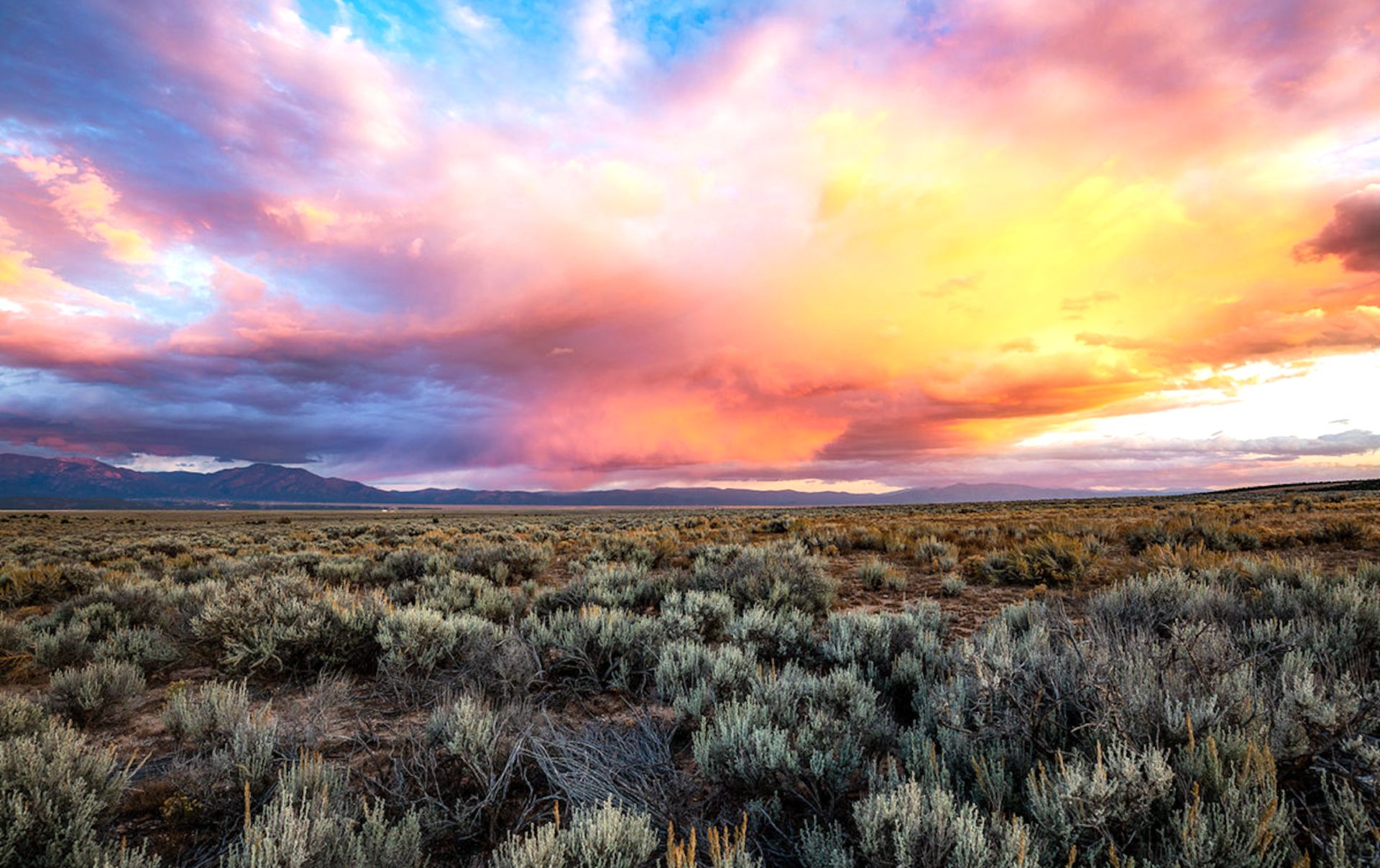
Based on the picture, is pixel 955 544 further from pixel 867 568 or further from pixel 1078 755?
pixel 1078 755

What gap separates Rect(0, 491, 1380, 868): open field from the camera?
8.25ft

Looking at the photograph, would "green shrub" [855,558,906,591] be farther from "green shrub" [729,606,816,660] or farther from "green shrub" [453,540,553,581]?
"green shrub" [453,540,553,581]

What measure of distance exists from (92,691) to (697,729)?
17.8 ft

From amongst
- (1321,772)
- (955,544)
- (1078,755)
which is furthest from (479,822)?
(955,544)

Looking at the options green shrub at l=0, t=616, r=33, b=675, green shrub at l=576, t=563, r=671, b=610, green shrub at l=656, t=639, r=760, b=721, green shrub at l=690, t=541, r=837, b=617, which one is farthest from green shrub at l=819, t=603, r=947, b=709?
green shrub at l=0, t=616, r=33, b=675

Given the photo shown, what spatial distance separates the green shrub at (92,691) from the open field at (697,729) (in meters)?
0.02

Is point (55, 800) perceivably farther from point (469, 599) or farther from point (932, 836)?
point (469, 599)

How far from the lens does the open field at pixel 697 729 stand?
99.0 inches

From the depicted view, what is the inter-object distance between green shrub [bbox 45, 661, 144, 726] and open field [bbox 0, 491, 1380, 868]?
0.08 ft

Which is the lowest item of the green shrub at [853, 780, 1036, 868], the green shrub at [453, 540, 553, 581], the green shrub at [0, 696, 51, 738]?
the green shrub at [453, 540, 553, 581]

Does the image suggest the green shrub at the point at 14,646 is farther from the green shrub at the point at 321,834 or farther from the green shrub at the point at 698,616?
the green shrub at the point at 698,616

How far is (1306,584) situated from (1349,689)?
4.00 metres

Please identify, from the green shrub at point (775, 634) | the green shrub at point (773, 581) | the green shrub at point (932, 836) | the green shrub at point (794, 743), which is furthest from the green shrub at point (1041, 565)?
the green shrub at point (932, 836)

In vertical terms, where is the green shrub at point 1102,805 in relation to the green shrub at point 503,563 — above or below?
above
